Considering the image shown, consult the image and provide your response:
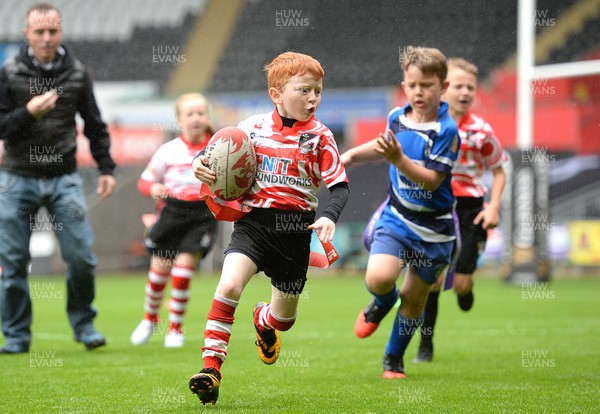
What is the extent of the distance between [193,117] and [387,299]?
2537 millimetres

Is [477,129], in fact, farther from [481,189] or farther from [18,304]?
[18,304]

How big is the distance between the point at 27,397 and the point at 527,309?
7.53 meters

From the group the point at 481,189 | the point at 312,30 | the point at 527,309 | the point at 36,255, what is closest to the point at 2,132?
the point at 481,189

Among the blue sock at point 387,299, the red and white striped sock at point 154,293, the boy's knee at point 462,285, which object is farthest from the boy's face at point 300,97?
the red and white striped sock at point 154,293

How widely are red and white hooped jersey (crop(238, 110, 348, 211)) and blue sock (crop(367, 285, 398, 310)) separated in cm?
109

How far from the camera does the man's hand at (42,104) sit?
6.11 m

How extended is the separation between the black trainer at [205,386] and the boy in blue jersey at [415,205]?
144 cm

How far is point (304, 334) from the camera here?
26.9 ft

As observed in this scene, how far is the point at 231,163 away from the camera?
14.8 ft

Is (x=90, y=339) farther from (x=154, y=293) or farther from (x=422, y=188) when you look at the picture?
(x=422, y=188)

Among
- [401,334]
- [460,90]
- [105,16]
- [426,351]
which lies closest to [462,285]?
[426,351]

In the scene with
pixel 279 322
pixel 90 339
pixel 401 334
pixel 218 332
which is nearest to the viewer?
pixel 218 332

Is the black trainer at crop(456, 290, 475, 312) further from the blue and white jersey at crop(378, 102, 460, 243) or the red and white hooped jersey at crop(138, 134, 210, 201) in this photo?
the red and white hooped jersey at crop(138, 134, 210, 201)

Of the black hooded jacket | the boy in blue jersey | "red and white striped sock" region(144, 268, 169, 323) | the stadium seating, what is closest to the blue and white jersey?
the boy in blue jersey
